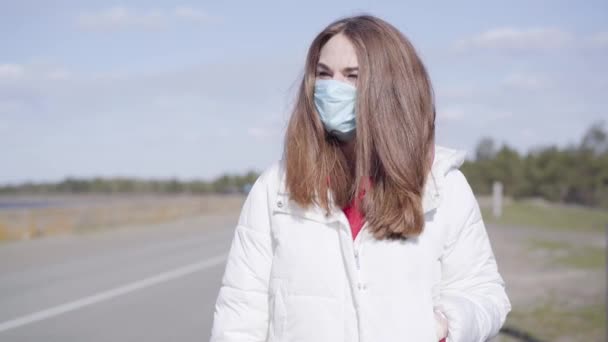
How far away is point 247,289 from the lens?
217 centimetres

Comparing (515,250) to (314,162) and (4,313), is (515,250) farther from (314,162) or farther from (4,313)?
(314,162)

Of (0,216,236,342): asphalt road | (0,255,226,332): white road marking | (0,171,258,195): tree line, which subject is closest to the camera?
(0,216,236,342): asphalt road

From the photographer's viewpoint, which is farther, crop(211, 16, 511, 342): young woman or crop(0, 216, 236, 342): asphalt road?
crop(0, 216, 236, 342): asphalt road

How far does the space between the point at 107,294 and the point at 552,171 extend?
62.5 meters

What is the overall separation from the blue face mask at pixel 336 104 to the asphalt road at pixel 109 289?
5.62 meters

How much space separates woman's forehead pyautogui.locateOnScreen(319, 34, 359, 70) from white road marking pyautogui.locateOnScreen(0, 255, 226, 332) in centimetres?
694

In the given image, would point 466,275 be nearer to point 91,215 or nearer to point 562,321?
point 562,321

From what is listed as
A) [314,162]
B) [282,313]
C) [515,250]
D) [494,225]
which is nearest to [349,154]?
[314,162]

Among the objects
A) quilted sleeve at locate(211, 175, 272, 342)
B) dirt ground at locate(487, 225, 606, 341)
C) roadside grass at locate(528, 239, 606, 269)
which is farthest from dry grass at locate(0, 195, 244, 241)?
quilted sleeve at locate(211, 175, 272, 342)

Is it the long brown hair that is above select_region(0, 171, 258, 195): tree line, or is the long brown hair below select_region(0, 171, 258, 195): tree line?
above

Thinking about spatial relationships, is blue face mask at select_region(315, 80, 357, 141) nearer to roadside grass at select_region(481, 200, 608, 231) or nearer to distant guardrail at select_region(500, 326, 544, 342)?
distant guardrail at select_region(500, 326, 544, 342)

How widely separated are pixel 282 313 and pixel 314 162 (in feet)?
1.49

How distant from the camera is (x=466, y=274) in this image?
230 cm

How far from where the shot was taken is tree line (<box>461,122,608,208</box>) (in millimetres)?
63094
